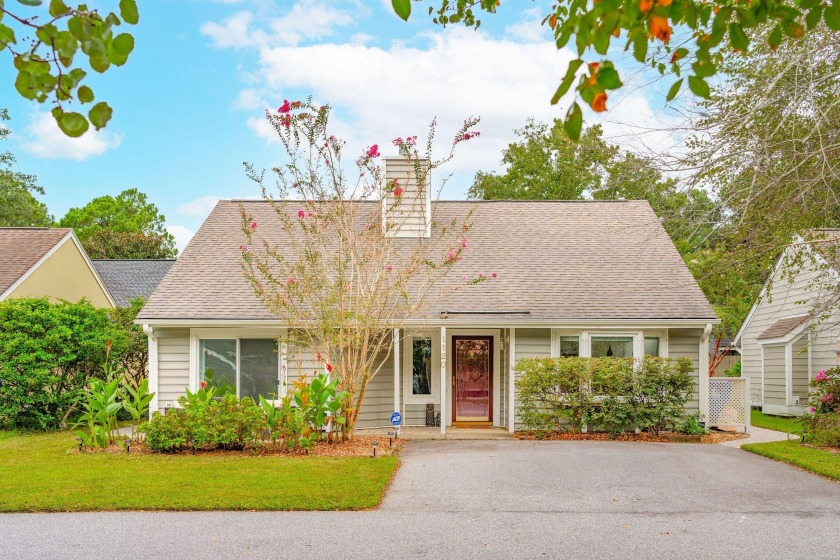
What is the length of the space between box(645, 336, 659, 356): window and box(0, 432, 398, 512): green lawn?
6.34m

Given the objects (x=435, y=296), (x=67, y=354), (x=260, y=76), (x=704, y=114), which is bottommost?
(x=67, y=354)

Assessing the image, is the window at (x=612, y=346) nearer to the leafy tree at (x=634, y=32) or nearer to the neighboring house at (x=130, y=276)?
A: the leafy tree at (x=634, y=32)

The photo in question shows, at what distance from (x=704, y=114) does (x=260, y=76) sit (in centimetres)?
1049

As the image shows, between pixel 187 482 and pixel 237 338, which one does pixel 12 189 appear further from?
pixel 187 482

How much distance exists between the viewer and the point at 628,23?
2.89m

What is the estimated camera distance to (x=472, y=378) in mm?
15656

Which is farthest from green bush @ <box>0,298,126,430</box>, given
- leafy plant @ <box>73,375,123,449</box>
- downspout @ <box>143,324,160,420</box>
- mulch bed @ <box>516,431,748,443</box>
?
mulch bed @ <box>516,431,748,443</box>

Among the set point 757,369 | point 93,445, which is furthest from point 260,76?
point 757,369

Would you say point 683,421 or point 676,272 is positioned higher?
point 676,272

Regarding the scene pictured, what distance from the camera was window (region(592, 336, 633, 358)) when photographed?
1469 centimetres

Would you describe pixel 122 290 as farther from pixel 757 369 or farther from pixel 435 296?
pixel 757 369

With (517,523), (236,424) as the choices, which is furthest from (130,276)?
(517,523)

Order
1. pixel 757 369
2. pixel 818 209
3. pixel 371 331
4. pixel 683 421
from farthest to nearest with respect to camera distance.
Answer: pixel 757 369 → pixel 683 421 → pixel 371 331 → pixel 818 209

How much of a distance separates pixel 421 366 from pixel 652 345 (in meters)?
4.53
